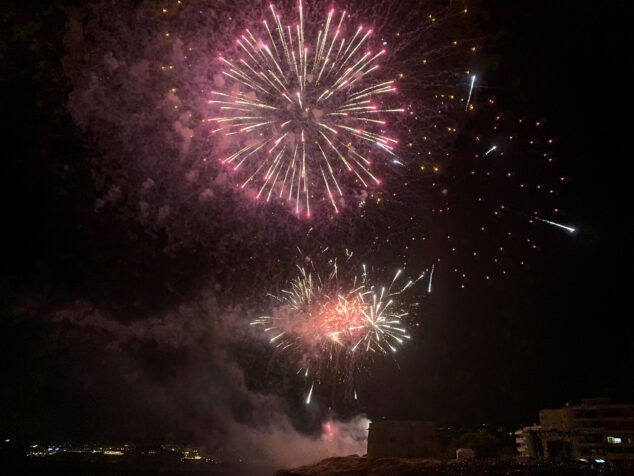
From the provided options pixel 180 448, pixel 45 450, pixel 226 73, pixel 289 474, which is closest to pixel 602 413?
pixel 289 474

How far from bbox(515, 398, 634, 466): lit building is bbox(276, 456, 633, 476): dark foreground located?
5221 mm

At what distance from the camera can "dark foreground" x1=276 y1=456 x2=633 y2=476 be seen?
14.2 meters

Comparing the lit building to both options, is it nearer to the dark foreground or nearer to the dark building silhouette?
the dark foreground

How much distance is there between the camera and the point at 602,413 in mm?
22875

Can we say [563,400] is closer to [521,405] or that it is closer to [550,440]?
[521,405]

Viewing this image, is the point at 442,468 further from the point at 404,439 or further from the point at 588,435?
the point at 404,439

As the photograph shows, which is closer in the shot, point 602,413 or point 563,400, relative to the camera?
point 602,413

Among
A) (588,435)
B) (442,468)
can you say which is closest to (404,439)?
(588,435)

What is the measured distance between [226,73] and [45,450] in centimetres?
9682

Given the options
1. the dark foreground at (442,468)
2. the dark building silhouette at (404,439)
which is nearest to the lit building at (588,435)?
the dark foreground at (442,468)

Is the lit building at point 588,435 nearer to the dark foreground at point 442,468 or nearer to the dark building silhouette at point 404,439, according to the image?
the dark foreground at point 442,468

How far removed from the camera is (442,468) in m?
17.5

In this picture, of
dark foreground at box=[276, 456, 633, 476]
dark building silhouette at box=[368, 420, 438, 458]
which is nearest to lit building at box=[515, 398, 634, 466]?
dark foreground at box=[276, 456, 633, 476]

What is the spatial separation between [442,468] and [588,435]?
33.5 feet
